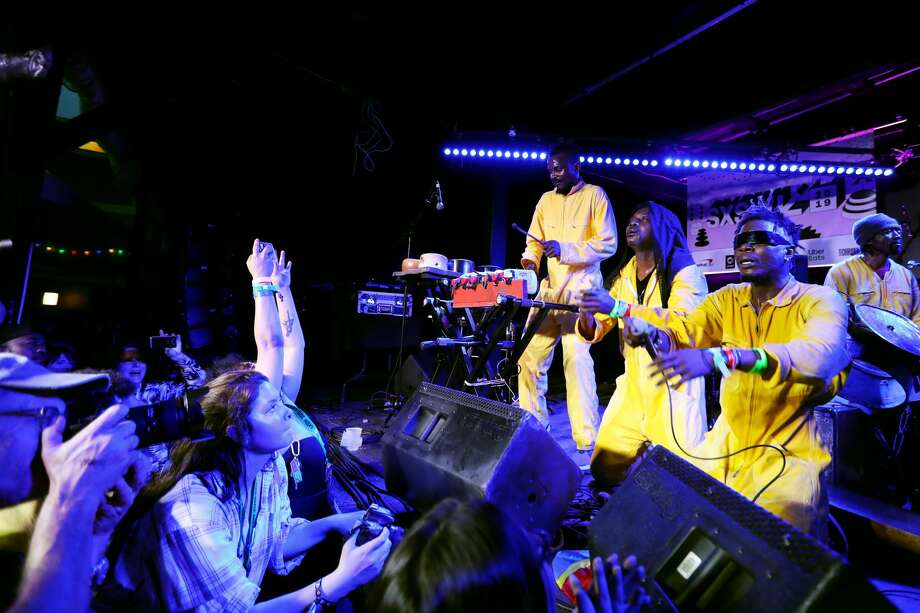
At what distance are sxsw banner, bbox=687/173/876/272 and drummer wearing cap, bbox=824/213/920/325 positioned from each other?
3.02 metres

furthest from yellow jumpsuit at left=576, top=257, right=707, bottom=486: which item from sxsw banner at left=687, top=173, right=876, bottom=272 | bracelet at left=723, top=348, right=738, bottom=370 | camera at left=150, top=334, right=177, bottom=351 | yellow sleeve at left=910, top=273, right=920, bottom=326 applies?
sxsw banner at left=687, top=173, right=876, bottom=272

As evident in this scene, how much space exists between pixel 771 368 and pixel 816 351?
0.20m

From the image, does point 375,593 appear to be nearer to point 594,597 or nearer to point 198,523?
point 594,597

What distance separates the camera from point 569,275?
406 centimetres

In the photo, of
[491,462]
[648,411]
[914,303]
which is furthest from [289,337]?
[914,303]

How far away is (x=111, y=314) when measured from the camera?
9297 millimetres

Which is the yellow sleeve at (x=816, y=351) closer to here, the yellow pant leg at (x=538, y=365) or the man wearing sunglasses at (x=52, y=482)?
the yellow pant leg at (x=538, y=365)

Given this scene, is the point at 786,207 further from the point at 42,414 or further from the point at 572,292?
the point at 42,414

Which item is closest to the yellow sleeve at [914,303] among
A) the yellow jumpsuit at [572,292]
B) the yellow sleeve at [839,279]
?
the yellow sleeve at [839,279]

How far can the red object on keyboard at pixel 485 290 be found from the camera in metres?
3.74

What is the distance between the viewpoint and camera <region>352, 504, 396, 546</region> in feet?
5.77

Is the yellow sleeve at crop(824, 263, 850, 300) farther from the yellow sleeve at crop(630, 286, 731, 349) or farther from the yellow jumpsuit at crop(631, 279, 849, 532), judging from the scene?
the yellow jumpsuit at crop(631, 279, 849, 532)

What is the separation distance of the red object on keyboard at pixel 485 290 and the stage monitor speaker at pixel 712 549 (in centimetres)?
213

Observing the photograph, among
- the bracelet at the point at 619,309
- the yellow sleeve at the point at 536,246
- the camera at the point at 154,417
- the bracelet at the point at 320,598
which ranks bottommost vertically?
the bracelet at the point at 320,598
